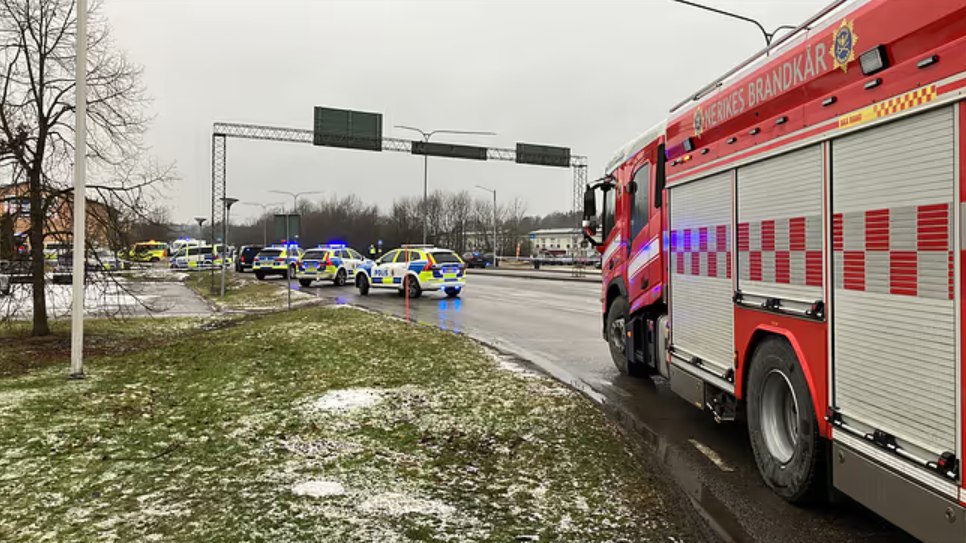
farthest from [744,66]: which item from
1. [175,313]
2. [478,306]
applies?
[175,313]

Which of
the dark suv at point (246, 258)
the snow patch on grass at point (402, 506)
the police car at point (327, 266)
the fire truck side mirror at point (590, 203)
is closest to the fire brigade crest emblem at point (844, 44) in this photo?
the snow patch on grass at point (402, 506)

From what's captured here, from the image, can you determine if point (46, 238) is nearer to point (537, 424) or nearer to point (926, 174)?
point (537, 424)

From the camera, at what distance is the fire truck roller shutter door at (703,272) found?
494 centimetres

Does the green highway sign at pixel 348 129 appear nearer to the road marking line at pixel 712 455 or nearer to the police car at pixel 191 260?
the police car at pixel 191 260

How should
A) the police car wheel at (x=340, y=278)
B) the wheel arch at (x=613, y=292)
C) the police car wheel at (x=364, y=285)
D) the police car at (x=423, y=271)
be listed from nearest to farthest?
1. the wheel arch at (x=613, y=292)
2. the police car at (x=423, y=271)
3. the police car wheel at (x=364, y=285)
4. the police car wheel at (x=340, y=278)

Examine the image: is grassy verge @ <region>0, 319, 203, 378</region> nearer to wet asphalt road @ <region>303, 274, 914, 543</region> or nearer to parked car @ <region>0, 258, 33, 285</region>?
parked car @ <region>0, 258, 33, 285</region>

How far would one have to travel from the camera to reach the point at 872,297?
3.20 m

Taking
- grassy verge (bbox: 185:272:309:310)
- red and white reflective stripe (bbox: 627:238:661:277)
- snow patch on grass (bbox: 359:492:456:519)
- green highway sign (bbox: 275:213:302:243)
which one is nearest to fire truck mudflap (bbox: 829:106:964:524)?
snow patch on grass (bbox: 359:492:456:519)

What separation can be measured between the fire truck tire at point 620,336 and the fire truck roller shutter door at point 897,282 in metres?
4.68

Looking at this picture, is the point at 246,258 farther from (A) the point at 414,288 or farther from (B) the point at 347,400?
(B) the point at 347,400

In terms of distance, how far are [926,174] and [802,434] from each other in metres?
1.76

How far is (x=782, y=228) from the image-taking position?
13.4 feet


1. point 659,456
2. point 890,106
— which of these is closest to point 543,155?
point 659,456

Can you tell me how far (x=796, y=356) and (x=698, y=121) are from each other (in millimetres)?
2395
